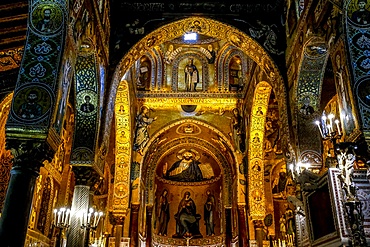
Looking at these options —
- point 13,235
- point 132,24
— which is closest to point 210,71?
point 132,24

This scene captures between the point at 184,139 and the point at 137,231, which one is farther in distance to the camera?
the point at 184,139

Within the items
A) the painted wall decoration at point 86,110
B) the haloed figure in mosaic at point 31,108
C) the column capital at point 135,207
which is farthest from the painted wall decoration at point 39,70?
the column capital at point 135,207

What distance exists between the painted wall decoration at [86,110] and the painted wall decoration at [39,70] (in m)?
2.30

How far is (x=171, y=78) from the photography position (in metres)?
15.3

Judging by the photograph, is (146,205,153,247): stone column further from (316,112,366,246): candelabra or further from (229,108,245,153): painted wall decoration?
(316,112,366,246): candelabra

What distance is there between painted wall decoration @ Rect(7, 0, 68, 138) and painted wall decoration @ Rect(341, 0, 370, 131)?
4381 mm

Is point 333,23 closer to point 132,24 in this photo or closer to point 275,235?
point 132,24

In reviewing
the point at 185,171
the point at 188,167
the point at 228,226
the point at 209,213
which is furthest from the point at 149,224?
the point at 188,167

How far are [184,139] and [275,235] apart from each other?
5.51 m

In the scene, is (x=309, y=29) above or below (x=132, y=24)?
below

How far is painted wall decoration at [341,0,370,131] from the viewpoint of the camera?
17.2ft

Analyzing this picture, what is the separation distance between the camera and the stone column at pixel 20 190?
191 inches

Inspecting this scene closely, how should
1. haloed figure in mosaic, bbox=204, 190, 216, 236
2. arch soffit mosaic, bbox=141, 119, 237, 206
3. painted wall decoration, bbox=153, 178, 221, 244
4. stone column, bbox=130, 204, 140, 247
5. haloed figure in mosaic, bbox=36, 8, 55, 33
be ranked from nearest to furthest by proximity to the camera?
1. haloed figure in mosaic, bbox=36, 8, 55, 33
2. stone column, bbox=130, 204, 140, 247
3. arch soffit mosaic, bbox=141, 119, 237, 206
4. painted wall decoration, bbox=153, 178, 221, 244
5. haloed figure in mosaic, bbox=204, 190, 216, 236

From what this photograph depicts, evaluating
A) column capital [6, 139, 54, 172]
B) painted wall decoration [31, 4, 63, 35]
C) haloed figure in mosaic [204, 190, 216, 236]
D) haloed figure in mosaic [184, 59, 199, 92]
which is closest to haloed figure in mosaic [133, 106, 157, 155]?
haloed figure in mosaic [184, 59, 199, 92]
